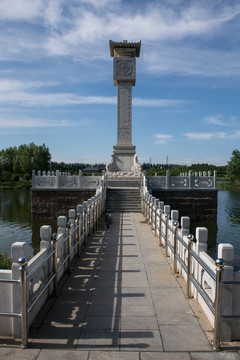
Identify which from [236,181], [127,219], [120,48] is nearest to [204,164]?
[236,181]

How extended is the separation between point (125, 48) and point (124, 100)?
14.1 ft

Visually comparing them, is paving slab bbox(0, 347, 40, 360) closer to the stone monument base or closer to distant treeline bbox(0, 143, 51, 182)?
the stone monument base

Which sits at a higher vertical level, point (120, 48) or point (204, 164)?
point (120, 48)

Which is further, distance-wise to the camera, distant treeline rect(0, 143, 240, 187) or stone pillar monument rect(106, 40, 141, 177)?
distant treeline rect(0, 143, 240, 187)

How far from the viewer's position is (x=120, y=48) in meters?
26.1

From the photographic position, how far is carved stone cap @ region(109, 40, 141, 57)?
2573cm

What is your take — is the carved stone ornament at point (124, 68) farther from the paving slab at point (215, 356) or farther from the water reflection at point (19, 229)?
the paving slab at point (215, 356)

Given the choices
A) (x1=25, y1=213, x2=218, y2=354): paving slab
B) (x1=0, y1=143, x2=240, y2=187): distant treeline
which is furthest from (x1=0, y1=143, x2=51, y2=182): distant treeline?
(x1=25, y1=213, x2=218, y2=354): paving slab

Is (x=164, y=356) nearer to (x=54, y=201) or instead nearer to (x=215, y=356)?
(x=215, y=356)

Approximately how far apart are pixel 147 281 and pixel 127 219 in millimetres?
8370

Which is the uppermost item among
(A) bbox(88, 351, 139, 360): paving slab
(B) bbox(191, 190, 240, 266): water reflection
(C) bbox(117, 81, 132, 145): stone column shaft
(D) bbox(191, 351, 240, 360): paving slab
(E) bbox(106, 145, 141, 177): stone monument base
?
(C) bbox(117, 81, 132, 145): stone column shaft

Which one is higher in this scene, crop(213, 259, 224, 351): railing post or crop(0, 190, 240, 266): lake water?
crop(213, 259, 224, 351): railing post

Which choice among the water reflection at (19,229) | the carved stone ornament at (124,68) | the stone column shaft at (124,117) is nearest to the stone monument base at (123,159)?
the stone column shaft at (124,117)

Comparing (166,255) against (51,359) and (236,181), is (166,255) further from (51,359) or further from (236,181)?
(236,181)
